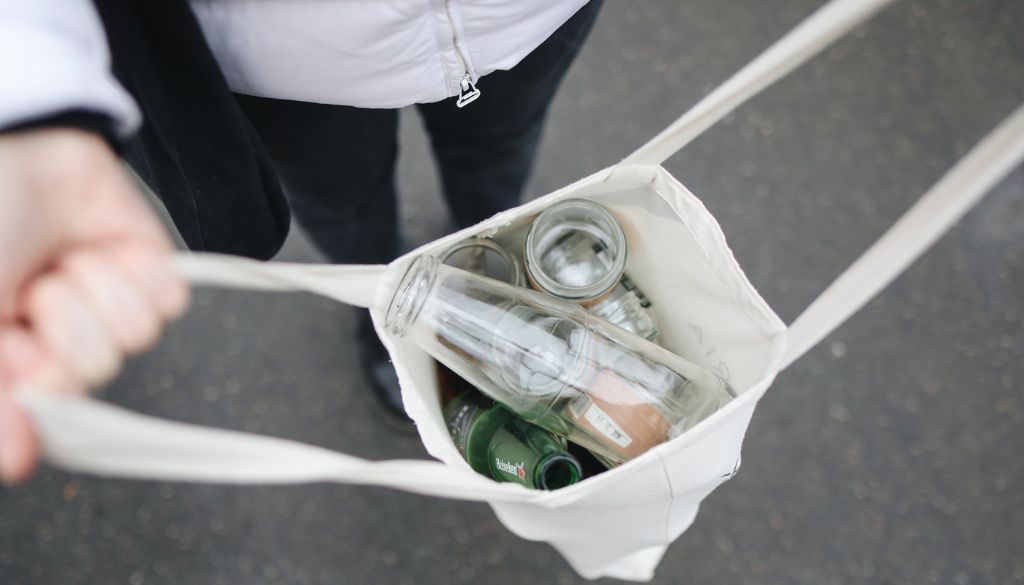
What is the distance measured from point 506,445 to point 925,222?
0.31 m

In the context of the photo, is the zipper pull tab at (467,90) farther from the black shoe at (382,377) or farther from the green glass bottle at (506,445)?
the black shoe at (382,377)

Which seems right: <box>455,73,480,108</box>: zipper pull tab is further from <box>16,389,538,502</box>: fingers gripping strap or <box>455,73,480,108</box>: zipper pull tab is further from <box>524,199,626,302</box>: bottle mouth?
<box>16,389,538,502</box>: fingers gripping strap

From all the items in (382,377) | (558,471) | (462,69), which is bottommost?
(382,377)

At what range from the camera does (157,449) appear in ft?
0.95

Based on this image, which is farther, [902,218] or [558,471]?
[558,471]

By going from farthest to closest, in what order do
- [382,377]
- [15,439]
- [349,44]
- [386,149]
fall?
→ [382,377] → [386,149] → [349,44] → [15,439]

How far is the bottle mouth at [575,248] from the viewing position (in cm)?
49

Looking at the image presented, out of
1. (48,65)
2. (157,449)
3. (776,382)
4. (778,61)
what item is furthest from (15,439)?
(776,382)

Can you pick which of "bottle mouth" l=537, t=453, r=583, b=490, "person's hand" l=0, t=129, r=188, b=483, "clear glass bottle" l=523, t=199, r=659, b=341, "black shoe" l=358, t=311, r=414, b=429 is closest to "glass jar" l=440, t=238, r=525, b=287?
"clear glass bottle" l=523, t=199, r=659, b=341

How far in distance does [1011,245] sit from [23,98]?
119 cm

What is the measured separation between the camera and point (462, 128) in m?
0.69

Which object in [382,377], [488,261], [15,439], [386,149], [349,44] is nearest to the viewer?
[15,439]

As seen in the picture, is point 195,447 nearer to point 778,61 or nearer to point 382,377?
point 778,61

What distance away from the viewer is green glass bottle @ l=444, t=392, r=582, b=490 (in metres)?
0.50
